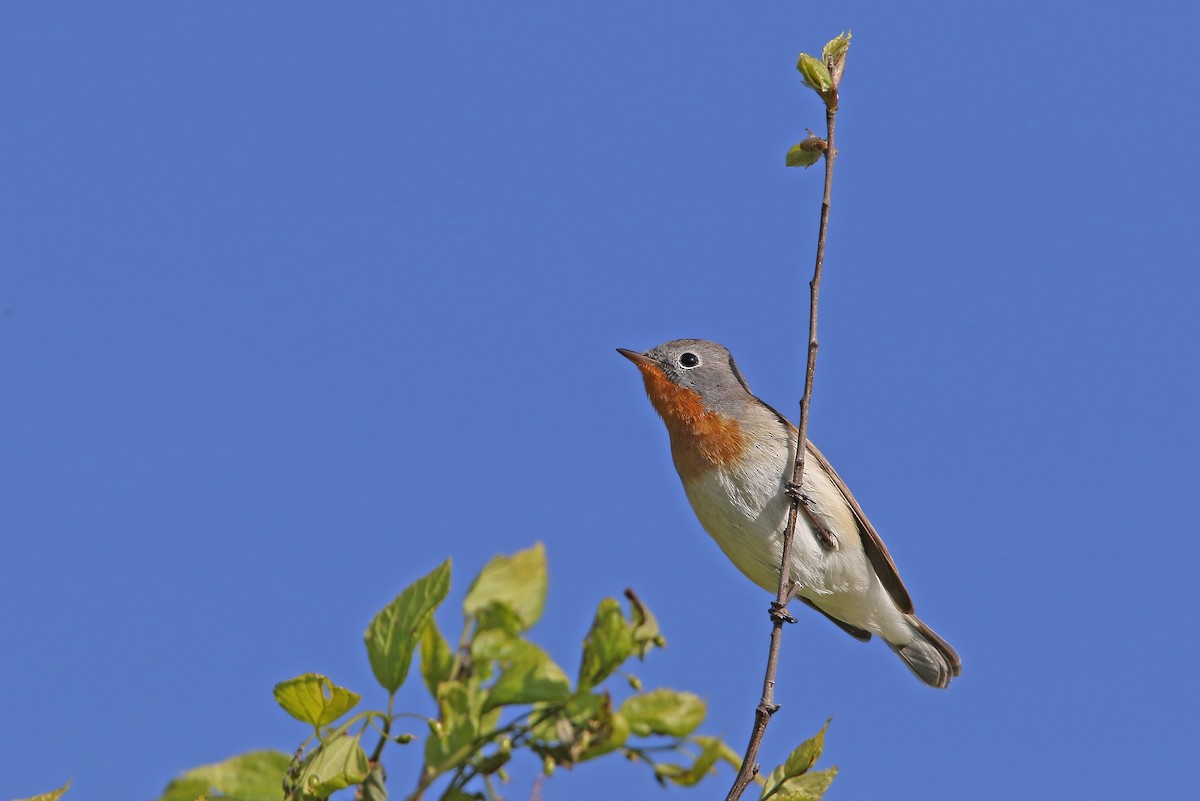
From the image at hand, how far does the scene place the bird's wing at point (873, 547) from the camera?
909 centimetres

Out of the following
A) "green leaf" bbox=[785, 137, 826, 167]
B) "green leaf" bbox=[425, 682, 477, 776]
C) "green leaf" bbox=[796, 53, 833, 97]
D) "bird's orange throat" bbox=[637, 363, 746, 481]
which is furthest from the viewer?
"bird's orange throat" bbox=[637, 363, 746, 481]

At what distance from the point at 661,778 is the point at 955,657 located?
8359 millimetres

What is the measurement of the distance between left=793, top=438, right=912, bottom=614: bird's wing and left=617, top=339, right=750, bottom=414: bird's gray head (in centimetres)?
76

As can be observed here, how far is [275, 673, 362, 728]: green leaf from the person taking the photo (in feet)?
7.00

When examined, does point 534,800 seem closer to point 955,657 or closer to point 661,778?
point 661,778

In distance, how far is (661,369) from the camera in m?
9.17

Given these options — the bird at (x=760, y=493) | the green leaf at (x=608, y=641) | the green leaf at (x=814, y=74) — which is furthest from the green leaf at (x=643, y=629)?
the bird at (x=760, y=493)

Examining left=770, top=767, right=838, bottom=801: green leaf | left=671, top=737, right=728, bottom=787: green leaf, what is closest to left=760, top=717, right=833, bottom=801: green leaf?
left=770, top=767, right=838, bottom=801: green leaf

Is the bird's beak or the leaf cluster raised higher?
the bird's beak

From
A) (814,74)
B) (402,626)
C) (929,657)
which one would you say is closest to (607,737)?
(402,626)

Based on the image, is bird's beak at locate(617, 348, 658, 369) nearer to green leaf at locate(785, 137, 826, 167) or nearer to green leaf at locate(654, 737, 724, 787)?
green leaf at locate(785, 137, 826, 167)

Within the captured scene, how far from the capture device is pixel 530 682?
1.95m

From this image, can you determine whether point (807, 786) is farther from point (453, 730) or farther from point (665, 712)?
point (453, 730)

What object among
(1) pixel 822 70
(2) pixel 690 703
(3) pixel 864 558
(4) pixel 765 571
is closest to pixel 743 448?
(4) pixel 765 571
